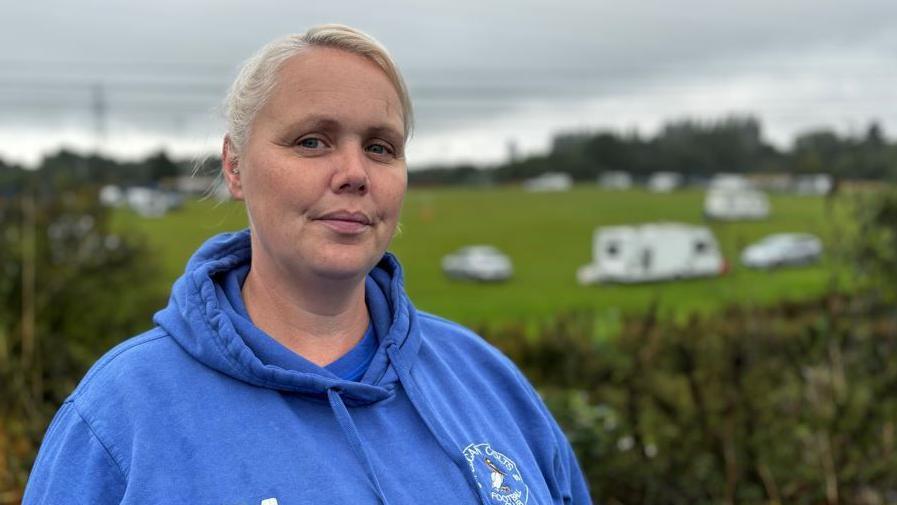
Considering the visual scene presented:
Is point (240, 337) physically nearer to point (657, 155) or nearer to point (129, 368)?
point (129, 368)

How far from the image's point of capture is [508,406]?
2.14 meters

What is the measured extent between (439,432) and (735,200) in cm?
1157

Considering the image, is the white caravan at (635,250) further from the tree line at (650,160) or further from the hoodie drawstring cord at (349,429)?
the hoodie drawstring cord at (349,429)

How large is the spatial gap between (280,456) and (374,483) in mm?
192

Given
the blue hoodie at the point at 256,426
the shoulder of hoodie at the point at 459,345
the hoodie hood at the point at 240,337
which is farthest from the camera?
the shoulder of hoodie at the point at 459,345

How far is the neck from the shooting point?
1.80 m

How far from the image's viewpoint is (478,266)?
33406 mm

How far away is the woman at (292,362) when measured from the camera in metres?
1.58

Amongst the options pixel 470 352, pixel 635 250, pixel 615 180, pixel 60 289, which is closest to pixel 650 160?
pixel 615 180

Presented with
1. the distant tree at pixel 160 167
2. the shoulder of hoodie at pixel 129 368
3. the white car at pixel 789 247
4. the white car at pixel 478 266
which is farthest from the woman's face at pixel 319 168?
the white car at pixel 478 266

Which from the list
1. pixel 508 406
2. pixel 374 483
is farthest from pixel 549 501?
pixel 374 483

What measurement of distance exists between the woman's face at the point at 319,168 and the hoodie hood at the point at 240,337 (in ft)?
0.54

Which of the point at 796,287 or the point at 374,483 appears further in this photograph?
the point at 796,287

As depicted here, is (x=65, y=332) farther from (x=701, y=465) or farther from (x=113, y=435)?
(x=113, y=435)
